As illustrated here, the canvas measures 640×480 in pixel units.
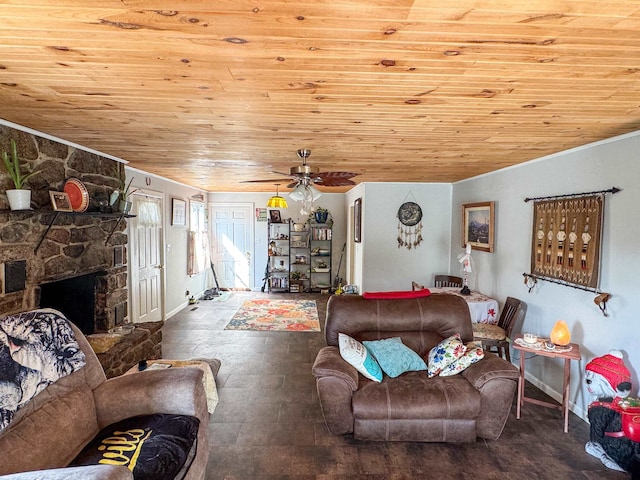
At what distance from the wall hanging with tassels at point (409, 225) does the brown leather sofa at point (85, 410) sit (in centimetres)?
405

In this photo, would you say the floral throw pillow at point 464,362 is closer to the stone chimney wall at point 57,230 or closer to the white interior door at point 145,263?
the stone chimney wall at point 57,230

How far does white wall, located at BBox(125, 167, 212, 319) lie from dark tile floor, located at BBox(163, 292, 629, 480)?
2748mm

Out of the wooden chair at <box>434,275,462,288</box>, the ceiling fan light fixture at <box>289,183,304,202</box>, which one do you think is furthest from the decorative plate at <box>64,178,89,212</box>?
the wooden chair at <box>434,275,462,288</box>

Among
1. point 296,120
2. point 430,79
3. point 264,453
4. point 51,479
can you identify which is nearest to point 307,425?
point 264,453

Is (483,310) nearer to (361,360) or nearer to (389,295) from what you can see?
(389,295)

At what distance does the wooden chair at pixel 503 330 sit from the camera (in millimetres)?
3459

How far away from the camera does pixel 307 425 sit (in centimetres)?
274

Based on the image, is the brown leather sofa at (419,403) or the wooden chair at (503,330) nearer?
the brown leather sofa at (419,403)

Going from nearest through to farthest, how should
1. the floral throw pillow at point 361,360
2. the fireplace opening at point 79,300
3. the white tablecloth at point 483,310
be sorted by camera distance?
the floral throw pillow at point 361,360, the fireplace opening at point 79,300, the white tablecloth at point 483,310

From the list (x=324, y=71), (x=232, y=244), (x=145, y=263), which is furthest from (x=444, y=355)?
(x=232, y=244)

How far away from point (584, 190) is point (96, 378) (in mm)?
3767

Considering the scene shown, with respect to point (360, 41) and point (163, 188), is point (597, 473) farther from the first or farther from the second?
point (163, 188)

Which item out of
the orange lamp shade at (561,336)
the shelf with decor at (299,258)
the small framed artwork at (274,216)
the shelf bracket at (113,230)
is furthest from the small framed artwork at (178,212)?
the orange lamp shade at (561,336)

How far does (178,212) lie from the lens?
6.12 meters
